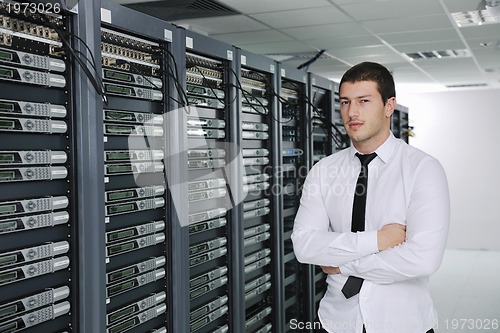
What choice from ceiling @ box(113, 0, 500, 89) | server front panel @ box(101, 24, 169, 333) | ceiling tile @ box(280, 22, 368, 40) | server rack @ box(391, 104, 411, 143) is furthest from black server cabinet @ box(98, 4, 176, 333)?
server rack @ box(391, 104, 411, 143)

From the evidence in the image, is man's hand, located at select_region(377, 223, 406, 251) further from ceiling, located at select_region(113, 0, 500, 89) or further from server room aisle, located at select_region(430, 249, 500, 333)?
server room aisle, located at select_region(430, 249, 500, 333)

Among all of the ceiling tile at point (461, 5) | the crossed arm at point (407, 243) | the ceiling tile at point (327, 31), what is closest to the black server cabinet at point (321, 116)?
the ceiling tile at point (327, 31)

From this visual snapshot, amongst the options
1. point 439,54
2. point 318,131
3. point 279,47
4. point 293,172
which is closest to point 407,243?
point 293,172

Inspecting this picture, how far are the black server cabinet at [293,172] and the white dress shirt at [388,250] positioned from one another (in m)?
1.31

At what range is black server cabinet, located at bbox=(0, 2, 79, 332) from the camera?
1414 mm

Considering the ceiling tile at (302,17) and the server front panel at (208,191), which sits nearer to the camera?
the server front panel at (208,191)

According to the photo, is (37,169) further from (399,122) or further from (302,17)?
(399,122)

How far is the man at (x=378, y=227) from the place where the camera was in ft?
5.34

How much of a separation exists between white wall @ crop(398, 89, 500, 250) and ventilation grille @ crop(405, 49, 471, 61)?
2682 millimetres

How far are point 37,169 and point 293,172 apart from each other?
6.47 ft

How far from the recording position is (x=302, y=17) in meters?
3.86

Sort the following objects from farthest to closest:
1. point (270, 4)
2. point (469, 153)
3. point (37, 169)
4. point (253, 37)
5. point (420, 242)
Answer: point (469, 153) < point (253, 37) < point (270, 4) < point (420, 242) < point (37, 169)

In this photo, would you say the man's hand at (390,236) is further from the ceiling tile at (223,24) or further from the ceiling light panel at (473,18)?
the ceiling light panel at (473,18)

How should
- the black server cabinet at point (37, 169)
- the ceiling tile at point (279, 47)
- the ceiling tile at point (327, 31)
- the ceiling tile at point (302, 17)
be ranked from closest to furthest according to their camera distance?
the black server cabinet at point (37, 169) < the ceiling tile at point (302, 17) < the ceiling tile at point (327, 31) < the ceiling tile at point (279, 47)
